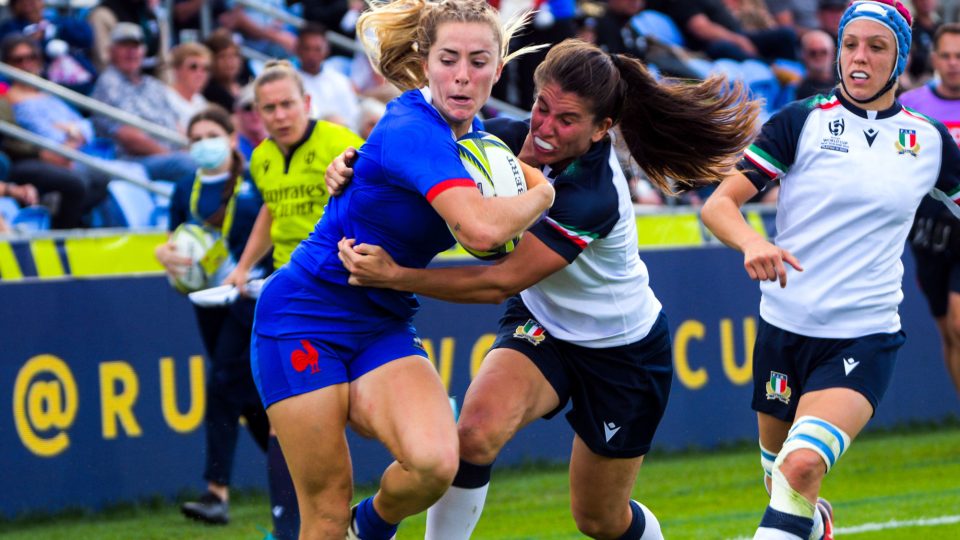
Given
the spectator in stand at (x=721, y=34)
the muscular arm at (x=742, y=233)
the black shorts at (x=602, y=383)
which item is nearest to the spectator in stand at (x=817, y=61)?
the spectator in stand at (x=721, y=34)

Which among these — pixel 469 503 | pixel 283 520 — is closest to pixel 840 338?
pixel 469 503

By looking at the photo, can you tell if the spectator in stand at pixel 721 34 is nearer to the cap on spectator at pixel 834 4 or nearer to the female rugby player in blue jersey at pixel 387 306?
the cap on spectator at pixel 834 4

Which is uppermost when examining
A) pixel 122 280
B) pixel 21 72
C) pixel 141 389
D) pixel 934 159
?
pixel 934 159

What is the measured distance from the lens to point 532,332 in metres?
5.32

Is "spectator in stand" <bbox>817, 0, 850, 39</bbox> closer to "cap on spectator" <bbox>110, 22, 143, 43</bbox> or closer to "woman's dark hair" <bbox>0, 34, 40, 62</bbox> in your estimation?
"cap on spectator" <bbox>110, 22, 143, 43</bbox>

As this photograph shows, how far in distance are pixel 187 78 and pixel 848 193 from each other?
6658 millimetres

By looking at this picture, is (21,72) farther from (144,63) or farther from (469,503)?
(469,503)

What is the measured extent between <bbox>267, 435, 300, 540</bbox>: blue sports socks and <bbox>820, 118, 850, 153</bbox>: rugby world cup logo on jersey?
2670mm

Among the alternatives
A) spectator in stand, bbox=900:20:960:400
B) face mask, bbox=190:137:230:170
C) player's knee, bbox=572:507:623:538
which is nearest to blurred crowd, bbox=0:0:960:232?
face mask, bbox=190:137:230:170

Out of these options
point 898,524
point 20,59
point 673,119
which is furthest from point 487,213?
point 20,59

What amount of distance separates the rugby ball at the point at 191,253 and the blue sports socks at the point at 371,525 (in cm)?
273

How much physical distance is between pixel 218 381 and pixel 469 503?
2673 mm

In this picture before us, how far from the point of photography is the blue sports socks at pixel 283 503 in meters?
6.23

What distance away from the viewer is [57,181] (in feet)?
31.1
